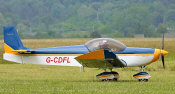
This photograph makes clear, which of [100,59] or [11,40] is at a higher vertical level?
[11,40]

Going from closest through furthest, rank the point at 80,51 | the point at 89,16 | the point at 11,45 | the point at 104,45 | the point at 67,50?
the point at 104,45, the point at 80,51, the point at 67,50, the point at 11,45, the point at 89,16

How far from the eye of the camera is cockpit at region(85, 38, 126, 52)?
532 inches

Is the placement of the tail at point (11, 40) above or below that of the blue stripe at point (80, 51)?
above

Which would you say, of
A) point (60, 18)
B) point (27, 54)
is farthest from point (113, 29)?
point (27, 54)

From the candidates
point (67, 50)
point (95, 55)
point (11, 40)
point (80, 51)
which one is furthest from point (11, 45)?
point (95, 55)

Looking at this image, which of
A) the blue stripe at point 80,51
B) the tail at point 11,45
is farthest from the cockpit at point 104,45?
the tail at point 11,45

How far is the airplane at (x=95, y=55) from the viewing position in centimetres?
1317

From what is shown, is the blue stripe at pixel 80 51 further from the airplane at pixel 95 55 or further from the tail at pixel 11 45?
the tail at pixel 11 45

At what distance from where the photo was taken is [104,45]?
533 inches

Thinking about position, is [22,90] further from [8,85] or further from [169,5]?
[169,5]

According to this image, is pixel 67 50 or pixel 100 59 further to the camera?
pixel 67 50

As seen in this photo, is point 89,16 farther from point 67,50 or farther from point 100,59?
point 100,59

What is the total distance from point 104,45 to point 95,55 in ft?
2.10

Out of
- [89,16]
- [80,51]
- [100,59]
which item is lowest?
[100,59]
